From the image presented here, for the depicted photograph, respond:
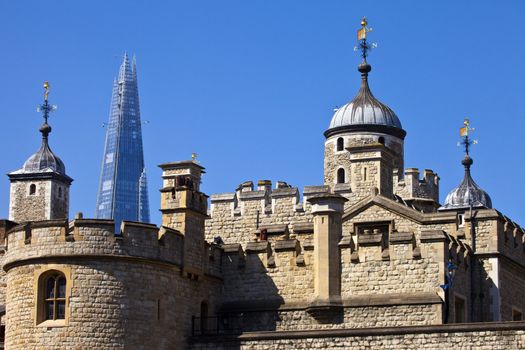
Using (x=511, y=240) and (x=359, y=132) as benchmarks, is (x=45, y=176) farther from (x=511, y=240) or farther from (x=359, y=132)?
(x=511, y=240)

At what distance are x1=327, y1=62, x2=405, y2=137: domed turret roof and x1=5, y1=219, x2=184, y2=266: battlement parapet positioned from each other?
77.0 feet

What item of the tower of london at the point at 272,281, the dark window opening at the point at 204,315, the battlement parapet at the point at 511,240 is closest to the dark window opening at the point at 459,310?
the tower of london at the point at 272,281

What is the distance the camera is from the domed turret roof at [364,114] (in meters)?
75.8

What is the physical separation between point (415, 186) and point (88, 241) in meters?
25.2

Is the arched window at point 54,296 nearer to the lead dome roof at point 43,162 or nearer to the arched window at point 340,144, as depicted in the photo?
the arched window at point 340,144

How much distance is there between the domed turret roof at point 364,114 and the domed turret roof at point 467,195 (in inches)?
151

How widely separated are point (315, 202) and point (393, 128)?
2080cm

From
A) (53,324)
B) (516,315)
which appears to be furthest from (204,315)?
(516,315)

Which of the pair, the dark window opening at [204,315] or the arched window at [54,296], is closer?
the arched window at [54,296]

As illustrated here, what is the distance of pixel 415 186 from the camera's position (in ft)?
244

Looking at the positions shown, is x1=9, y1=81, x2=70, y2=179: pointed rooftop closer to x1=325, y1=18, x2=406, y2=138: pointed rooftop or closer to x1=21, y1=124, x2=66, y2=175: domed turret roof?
x1=21, y1=124, x2=66, y2=175: domed turret roof

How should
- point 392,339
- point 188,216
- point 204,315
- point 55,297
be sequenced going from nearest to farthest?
point 392,339, point 55,297, point 188,216, point 204,315

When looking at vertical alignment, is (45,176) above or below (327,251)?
above

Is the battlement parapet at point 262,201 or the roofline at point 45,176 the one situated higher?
the roofline at point 45,176
